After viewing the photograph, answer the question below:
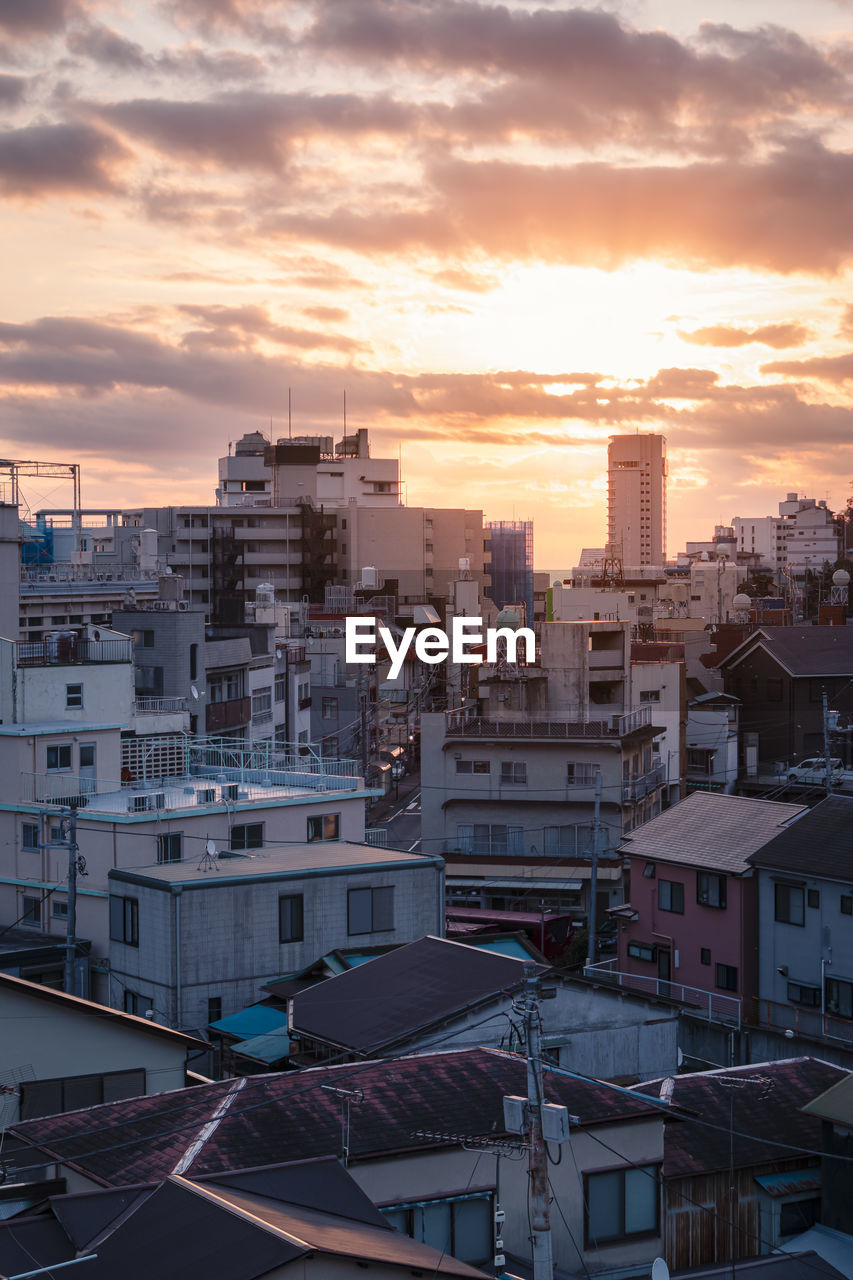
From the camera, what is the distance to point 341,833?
3231cm

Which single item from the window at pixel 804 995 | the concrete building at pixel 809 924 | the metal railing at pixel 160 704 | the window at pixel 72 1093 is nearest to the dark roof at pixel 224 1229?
the window at pixel 72 1093

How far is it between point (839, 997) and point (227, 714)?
25.7m

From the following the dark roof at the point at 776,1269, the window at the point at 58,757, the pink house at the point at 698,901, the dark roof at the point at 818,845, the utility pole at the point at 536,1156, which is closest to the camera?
the utility pole at the point at 536,1156

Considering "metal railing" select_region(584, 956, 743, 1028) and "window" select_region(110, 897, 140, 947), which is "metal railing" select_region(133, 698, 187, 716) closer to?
"window" select_region(110, 897, 140, 947)

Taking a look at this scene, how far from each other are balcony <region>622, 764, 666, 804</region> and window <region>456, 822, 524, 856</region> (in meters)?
3.33

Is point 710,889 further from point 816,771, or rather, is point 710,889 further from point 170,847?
point 816,771

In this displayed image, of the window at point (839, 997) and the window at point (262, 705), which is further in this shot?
the window at point (262, 705)

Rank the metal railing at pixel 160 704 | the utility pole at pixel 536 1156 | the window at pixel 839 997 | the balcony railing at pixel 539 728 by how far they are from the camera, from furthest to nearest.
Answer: the balcony railing at pixel 539 728
the metal railing at pixel 160 704
the window at pixel 839 997
the utility pole at pixel 536 1156

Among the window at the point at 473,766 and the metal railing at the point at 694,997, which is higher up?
the window at the point at 473,766

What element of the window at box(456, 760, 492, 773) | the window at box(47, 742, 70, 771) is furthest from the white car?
the window at box(47, 742, 70, 771)

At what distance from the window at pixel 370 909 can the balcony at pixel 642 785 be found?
1748 cm

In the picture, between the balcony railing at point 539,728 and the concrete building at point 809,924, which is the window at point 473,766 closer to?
the balcony railing at point 539,728

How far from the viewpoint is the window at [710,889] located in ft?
89.4

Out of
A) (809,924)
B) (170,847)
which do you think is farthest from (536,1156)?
(170,847)
